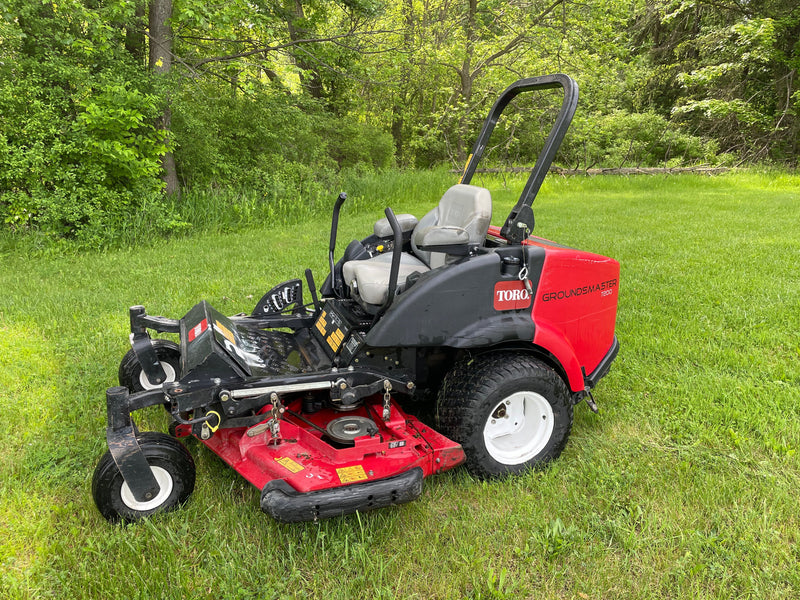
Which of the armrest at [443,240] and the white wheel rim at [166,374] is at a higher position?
the armrest at [443,240]

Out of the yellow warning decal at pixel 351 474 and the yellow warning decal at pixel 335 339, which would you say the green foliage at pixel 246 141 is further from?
the yellow warning decal at pixel 351 474

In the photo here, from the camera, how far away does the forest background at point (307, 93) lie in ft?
23.1

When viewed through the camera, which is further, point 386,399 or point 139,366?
point 139,366

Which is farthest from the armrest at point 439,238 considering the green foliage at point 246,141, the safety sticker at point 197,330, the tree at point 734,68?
the tree at point 734,68

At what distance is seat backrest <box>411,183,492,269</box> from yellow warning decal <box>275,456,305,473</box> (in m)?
1.18

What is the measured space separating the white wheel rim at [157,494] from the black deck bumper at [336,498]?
0.46 meters

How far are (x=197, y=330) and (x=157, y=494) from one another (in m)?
0.75

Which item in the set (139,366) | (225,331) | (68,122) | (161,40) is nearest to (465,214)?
(225,331)

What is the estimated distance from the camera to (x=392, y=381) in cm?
280

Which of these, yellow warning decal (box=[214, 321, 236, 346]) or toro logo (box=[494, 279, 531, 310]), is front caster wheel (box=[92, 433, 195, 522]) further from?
toro logo (box=[494, 279, 531, 310])

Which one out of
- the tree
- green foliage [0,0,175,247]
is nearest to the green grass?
green foliage [0,0,175,247]

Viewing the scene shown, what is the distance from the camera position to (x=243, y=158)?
1005 cm

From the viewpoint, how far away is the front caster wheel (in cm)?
239

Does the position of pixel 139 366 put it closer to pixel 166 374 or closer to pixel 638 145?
pixel 166 374
